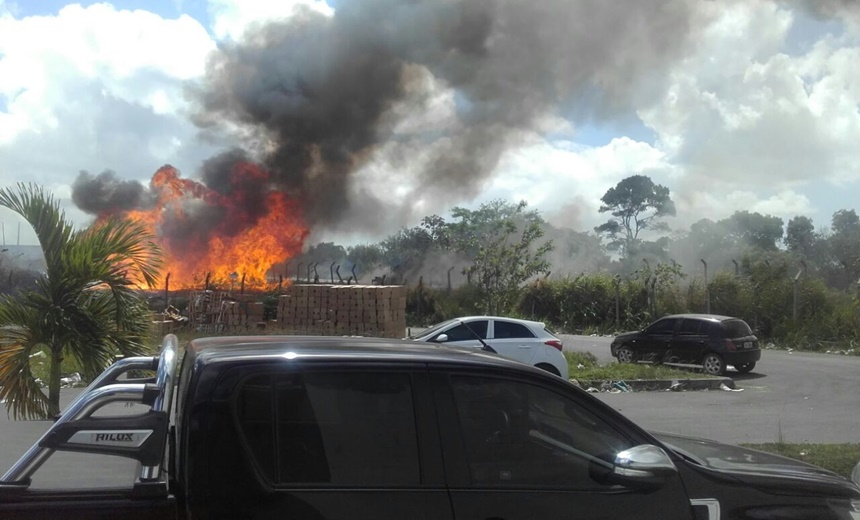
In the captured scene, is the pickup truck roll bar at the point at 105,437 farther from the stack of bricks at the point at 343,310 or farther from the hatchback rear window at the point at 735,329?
the stack of bricks at the point at 343,310

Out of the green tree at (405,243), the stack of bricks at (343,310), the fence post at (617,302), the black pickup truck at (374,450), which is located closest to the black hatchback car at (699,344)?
the stack of bricks at (343,310)

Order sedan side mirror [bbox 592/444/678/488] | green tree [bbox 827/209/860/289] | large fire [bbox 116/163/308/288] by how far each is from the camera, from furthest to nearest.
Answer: green tree [bbox 827/209/860/289] < large fire [bbox 116/163/308/288] < sedan side mirror [bbox 592/444/678/488]

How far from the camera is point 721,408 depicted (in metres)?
13.0

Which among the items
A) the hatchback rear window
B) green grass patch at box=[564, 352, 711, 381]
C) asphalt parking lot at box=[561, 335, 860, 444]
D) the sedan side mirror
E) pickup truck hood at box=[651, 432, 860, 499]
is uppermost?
the hatchback rear window

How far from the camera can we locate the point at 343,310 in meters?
21.0

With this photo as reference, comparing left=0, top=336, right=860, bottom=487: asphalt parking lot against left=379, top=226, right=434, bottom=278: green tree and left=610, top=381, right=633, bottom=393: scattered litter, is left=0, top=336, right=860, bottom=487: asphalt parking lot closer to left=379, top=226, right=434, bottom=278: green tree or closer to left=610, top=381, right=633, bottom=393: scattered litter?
left=610, top=381, right=633, bottom=393: scattered litter

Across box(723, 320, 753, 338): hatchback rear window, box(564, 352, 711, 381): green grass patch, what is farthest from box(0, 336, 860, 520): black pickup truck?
box(723, 320, 753, 338): hatchback rear window

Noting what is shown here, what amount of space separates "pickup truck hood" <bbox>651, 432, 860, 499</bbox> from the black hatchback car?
1489 centimetres

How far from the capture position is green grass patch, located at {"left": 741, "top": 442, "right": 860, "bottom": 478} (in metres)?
7.36

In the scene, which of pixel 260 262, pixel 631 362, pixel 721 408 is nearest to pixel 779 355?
pixel 631 362

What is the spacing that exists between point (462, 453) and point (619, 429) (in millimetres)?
681

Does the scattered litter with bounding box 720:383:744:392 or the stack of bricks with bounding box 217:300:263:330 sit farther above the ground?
the stack of bricks with bounding box 217:300:263:330

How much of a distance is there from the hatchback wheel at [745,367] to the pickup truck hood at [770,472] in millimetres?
15156

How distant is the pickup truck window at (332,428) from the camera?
9.50ft
